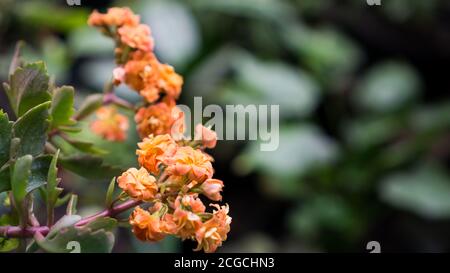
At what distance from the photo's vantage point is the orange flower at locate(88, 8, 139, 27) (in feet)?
2.11

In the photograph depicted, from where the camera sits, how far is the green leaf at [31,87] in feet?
1.75

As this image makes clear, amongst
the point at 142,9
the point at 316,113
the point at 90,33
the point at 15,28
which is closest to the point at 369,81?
the point at 316,113

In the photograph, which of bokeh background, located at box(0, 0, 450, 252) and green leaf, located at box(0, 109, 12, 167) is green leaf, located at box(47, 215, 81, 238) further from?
bokeh background, located at box(0, 0, 450, 252)

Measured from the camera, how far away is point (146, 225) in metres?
0.48

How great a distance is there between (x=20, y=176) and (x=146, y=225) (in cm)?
9

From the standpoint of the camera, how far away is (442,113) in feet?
8.09

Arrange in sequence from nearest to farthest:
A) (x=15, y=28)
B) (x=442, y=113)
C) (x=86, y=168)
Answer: (x=86, y=168) → (x=15, y=28) → (x=442, y=113)

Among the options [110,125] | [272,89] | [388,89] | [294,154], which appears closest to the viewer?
[110,125]

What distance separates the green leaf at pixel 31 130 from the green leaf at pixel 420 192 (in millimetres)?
1898

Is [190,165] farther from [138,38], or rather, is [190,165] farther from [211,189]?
[138,38]

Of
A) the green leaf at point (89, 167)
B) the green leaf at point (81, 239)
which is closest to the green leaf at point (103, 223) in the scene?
the green leaf at point (81, 239)

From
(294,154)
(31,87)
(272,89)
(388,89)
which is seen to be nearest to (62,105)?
(31,87)
